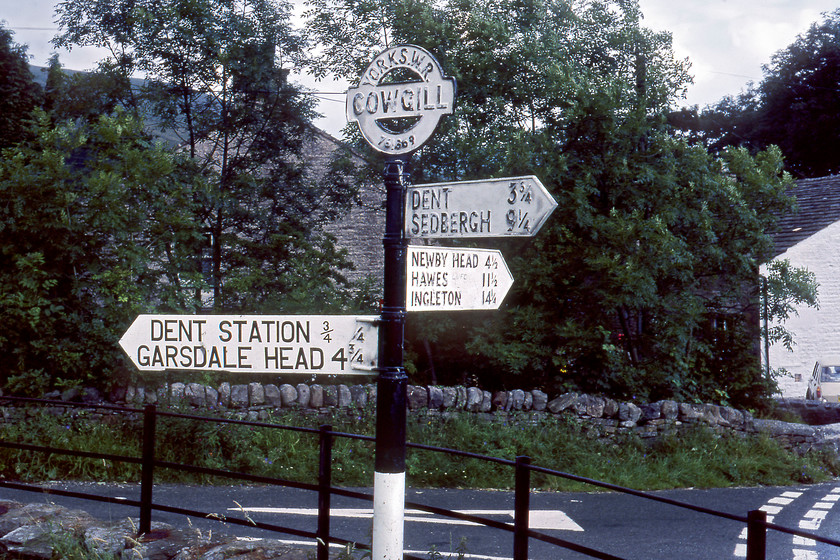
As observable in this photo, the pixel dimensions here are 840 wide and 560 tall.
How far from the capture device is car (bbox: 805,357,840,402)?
19938 mm

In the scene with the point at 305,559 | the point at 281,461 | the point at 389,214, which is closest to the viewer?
the point at 389,214

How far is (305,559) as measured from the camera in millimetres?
4801

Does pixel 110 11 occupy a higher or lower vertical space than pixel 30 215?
higher

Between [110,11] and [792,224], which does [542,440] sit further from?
[792,224]

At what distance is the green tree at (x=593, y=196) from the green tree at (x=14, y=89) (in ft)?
26.8

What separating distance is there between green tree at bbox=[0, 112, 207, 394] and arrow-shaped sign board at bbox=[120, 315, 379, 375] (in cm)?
732

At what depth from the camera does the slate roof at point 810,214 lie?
2209 cm

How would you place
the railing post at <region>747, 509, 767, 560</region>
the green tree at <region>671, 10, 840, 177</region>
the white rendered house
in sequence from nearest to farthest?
the railing post at <region>747, 509, 767, 560</region>
the white rendered house
the green tree at <region>671, 10, 840, 177</region>

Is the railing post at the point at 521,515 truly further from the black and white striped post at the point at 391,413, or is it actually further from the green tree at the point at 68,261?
the green tree at the point at 68,261

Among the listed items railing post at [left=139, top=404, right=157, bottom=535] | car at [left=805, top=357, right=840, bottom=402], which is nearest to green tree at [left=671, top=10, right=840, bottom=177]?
car at [left=805, top=357, right=840, bottom=402]

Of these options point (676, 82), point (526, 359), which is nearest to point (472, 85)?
point (676, 82)

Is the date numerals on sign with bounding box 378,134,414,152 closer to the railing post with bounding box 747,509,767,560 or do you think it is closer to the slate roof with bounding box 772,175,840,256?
the railing post with bounding box 747,509,767,560

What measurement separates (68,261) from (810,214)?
19.7 m

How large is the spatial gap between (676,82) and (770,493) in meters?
6.53
